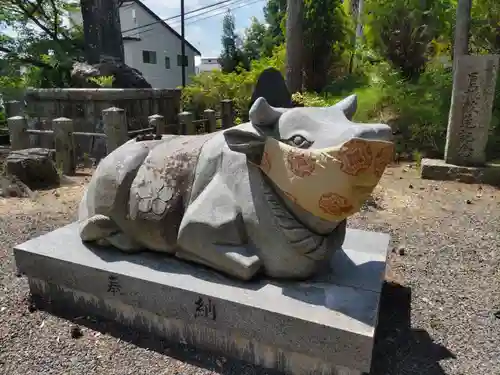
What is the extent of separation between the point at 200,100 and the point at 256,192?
1101 centimetres

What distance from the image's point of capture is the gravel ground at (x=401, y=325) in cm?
249

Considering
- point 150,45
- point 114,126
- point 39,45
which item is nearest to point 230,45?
point 150,45

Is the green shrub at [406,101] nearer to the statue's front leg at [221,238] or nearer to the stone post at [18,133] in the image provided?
the stone post at [18,133]

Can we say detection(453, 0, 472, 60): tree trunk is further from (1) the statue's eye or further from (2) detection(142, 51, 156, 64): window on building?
(2) detection(142, 51, 156, 64): window on building

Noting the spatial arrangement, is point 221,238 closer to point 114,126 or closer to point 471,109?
point 114,126

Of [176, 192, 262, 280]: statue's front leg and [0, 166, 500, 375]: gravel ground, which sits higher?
[176, 192, 262, 280]: statue's front leg

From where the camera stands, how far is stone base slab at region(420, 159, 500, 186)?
22.3 ft

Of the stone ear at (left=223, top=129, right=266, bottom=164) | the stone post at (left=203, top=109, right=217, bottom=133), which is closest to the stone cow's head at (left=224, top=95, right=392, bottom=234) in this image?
the stone ear at (left=223, top=129, right=266, bottom=164)

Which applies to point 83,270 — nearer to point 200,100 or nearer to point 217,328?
point 217,328

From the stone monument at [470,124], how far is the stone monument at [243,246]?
4.58m

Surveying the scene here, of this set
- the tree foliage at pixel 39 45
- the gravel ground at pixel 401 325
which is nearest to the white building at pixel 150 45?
the tree foliage at pixel 39 45

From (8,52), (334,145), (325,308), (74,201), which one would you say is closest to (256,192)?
(334,145)

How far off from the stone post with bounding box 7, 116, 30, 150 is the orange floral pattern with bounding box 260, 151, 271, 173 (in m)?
7.30

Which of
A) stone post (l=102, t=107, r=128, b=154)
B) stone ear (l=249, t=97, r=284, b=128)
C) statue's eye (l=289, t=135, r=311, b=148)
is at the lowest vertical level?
stone post (l=102, t=107, r=128, b=154)
